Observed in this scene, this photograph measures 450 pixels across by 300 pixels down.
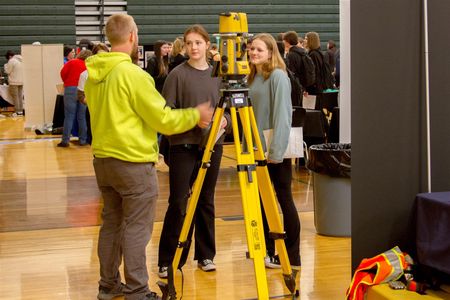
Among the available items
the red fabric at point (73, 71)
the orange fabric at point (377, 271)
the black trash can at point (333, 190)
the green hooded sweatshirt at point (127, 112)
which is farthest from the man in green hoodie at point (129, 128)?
the red fabric at point (73, 71)

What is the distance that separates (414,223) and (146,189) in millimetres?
1378

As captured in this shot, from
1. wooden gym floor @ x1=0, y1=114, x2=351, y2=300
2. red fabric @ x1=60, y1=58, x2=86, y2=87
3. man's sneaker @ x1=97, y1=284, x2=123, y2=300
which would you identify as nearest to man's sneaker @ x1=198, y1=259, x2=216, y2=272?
wooden gym floor @ x1=0, y1=114, x2=351, y2=300

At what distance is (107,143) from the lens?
419 centimetres

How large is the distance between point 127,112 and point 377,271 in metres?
1.47

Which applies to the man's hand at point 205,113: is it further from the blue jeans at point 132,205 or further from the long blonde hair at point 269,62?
the long blonde hair at point 269,62

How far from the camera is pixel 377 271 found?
3822 mm

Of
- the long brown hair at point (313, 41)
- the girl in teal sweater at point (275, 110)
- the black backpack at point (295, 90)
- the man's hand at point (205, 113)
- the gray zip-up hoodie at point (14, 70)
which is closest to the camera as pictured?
the man's hand at point (205, 113)

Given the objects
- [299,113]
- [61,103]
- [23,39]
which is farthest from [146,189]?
[23,39]

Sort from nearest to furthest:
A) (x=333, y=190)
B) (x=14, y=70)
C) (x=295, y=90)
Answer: (x=333, y=190)
(x=295, y=90)
(x=14, y=70)

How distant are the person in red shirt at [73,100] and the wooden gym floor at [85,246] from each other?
286 cm

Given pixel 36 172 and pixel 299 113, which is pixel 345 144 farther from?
pixel 36 172

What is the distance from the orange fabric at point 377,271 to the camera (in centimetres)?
383

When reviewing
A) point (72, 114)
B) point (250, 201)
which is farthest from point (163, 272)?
point (72, 114)

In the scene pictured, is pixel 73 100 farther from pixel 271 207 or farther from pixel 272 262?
pixel 271 207
